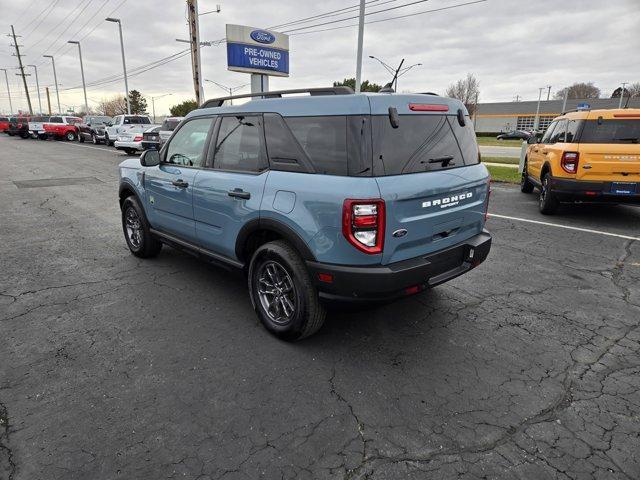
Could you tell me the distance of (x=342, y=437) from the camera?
242cm

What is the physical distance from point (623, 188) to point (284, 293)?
6.35m

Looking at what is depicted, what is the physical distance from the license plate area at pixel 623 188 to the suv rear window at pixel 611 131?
0.72m

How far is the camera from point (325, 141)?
2.99 metres

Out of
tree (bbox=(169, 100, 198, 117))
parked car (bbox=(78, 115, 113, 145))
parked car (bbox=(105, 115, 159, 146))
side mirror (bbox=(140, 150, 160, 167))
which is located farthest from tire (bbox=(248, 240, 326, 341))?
tree (bbox=(169, 100, 198, 117))

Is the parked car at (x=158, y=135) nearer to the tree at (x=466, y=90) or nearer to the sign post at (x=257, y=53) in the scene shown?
the sign post at (x=257, y=53)

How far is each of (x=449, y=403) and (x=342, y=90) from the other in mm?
2328

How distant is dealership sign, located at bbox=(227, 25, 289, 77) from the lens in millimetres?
20844

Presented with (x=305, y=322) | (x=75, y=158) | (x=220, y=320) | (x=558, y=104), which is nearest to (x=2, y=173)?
(x=75, y=158)

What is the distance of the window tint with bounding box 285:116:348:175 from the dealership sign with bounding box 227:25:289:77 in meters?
19.8

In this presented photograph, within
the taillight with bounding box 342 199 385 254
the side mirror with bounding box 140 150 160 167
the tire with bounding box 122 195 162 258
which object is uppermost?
the side mirror with bounding box 140 150 160 167

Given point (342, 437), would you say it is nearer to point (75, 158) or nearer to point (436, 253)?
point (436, 253)

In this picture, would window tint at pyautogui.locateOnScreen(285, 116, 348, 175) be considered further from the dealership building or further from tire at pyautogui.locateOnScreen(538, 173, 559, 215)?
the dealership building

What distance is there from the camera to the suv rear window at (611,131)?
6.82 m

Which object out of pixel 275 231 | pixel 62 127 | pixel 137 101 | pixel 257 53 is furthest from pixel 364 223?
pixel 137 101
